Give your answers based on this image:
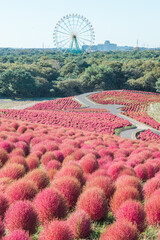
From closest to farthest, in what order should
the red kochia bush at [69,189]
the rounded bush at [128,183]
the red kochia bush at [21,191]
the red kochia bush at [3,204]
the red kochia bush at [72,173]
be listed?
the red kochia bush at [3,204]
the red kochia bush at [21,191]
the red kochia bush at [69,189]
the rounded bush at [128,183]
the red kochia bush at [72,173]

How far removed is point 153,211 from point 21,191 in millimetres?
2858

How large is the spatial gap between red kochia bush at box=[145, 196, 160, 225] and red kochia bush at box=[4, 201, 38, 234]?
7.66 ft

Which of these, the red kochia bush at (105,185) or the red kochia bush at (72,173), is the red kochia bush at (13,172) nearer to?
the red kochia bush at (72,173)

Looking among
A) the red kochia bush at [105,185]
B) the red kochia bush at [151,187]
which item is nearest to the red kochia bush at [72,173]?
the red kochia bush at [105,185]

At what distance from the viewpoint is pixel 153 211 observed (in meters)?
5.02

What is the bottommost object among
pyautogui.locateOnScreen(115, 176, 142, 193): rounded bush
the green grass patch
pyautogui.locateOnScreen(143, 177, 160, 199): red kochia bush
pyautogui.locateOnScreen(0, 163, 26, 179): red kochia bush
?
the green grass patch

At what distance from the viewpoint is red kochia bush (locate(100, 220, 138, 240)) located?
3.87 m

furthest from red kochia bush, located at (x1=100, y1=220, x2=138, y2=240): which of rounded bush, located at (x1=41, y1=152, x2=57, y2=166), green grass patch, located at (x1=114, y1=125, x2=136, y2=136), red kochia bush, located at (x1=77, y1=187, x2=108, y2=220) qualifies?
green grass patch, located at (x1=114, y1=125, x2=136, y2=136)

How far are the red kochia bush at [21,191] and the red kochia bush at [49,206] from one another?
0.52m

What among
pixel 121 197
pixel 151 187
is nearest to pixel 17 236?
pixel 121 197

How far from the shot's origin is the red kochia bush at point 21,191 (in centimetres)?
509

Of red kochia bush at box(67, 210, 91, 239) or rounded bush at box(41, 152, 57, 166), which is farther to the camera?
rounded bush at box(41, 152, 57, 166)

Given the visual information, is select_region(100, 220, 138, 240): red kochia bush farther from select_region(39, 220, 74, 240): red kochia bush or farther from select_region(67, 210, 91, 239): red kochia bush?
select_region(39, 220, 74, 240): red kochia bush

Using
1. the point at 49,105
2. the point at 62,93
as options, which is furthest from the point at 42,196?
the point at 62,93
